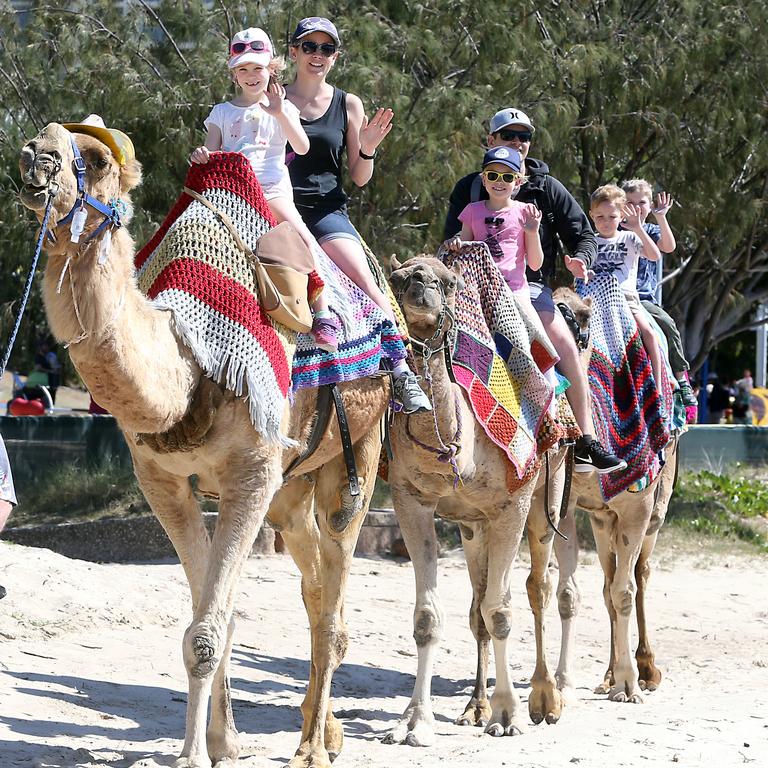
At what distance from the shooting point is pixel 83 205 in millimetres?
4594

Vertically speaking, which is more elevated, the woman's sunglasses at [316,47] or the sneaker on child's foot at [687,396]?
the woman's sunglasses at [316,47]

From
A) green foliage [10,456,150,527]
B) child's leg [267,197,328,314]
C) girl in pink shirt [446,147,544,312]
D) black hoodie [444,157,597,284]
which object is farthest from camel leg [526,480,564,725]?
green foliage [10,456,150,527]

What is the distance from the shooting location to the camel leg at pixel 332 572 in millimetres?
6383

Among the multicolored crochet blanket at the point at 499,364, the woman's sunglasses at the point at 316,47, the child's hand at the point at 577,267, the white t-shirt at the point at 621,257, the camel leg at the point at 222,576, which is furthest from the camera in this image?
the white t-shirt at the point at 621,257

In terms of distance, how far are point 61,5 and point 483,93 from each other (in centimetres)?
468

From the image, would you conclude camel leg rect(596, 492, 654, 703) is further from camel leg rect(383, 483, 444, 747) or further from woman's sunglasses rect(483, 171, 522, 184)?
woman's sunglasses rect(483, 171, 522, 184)

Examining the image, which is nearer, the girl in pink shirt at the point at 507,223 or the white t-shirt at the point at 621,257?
the girl in pink shirt at the point at 507,223

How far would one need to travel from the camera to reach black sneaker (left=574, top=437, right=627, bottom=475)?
320 inches

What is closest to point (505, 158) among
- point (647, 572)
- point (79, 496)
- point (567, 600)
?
point (567, 600)

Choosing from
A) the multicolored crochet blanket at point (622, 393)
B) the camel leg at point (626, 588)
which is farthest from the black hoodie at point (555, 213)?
the camel leg at point (626, 588)

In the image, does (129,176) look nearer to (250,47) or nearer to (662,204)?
(250,47)

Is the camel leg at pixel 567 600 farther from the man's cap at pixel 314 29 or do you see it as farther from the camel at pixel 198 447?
the man's cap at pixel 314 29

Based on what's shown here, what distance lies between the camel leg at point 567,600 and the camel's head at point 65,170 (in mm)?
4846

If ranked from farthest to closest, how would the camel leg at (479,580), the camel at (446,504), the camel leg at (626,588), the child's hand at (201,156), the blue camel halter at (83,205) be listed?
the camel leg at (626,588)
the camel leg at (479,580)
the camel at (446,504)
the child's hand at (201,156)
the blue camel halter at (83,205)
